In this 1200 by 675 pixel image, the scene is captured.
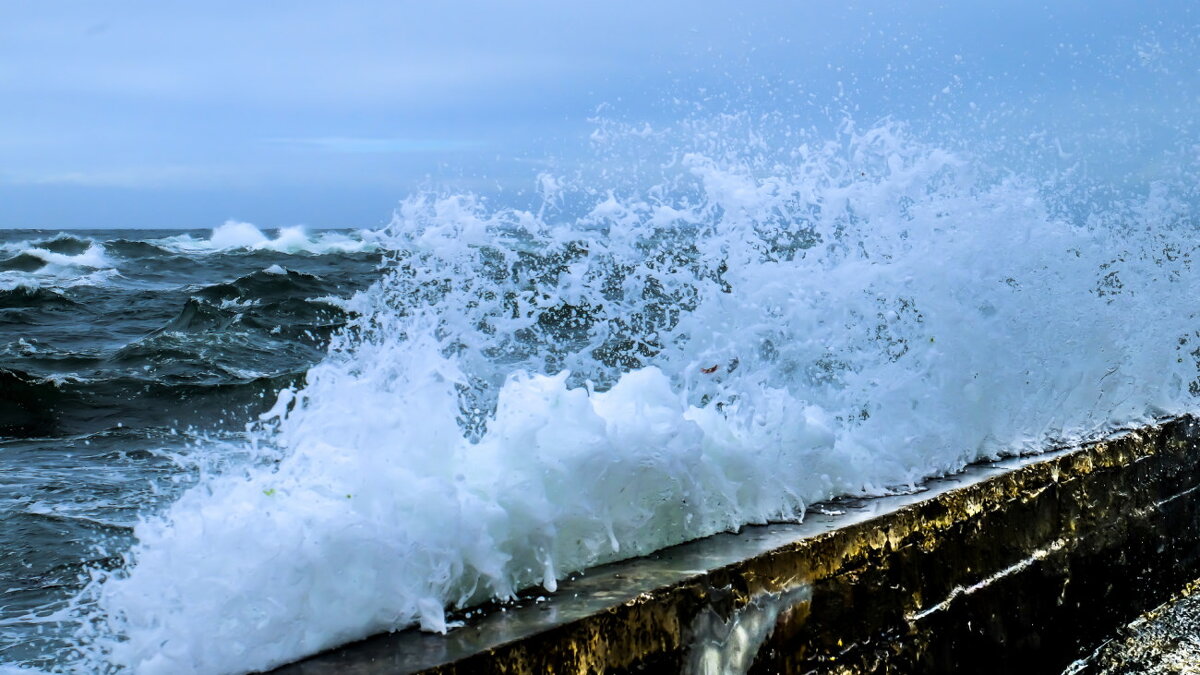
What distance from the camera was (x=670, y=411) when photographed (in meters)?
2.16

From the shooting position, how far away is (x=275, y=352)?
347 inches

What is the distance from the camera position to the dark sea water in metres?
3.48

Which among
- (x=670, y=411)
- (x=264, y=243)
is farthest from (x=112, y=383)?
(x=264, y=243)

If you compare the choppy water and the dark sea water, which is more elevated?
the choppy water

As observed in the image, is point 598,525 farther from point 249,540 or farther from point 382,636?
point 249,540

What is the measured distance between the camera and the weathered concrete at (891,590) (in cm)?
156

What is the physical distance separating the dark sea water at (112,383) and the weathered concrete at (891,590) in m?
1.40

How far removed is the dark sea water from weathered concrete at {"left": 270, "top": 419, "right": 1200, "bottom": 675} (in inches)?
55.3

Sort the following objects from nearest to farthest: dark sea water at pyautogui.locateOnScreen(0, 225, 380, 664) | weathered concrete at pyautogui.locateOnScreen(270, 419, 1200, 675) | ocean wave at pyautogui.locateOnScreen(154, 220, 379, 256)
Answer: weathered concrete at pyautogui.locateOnScreen(270, 419, 1200, 675), dark sea water at pyautogui.locateOnScreen(0, 225, 380, 664), ocean wave at pyautogui.locateOnScreen(154, 220, 379, 256)

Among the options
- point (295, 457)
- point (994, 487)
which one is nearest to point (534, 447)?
point (295, 457)

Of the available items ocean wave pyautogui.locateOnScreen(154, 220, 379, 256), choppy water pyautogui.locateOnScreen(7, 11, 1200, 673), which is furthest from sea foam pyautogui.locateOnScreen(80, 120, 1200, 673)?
ocean wave pyautogui.locateOnScreen(154, 220, 379, 256)

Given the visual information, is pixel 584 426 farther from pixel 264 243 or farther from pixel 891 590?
pixel 264 243

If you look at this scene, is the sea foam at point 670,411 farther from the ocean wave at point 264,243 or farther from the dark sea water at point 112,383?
the ocean wave at point 264,243

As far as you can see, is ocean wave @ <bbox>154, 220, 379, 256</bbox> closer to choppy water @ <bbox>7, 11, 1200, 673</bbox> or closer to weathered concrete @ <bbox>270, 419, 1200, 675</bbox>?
choppy water @ <bbox>7, 11, 1200, 673</bbox>
